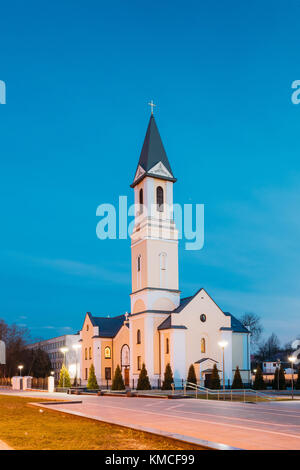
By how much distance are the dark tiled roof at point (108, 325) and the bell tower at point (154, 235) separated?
10605 millimetres

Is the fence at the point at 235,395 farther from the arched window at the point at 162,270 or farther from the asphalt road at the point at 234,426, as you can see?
the asphalt road at the point at 234,426

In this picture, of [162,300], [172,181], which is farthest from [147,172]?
[162,300]

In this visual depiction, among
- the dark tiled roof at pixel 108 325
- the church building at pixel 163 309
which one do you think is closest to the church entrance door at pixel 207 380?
the church building at pixel 163 309

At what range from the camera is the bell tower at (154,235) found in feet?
165

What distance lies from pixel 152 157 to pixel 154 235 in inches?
345

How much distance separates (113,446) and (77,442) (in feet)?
3.01

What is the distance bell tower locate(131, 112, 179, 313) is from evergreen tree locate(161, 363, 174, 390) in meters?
6.53

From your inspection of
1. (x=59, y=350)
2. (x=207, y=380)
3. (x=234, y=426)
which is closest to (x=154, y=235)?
(x=207, y=380)

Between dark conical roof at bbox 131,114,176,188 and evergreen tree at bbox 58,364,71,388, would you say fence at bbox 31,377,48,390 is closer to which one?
evergreen tree at bbox 58,364,71,388

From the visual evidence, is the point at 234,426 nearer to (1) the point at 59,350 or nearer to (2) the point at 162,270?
(2) the point at 162,270

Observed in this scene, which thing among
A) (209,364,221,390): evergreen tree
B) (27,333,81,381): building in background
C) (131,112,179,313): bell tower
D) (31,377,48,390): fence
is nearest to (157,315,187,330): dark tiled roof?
(131,112,179,313): bell tower
